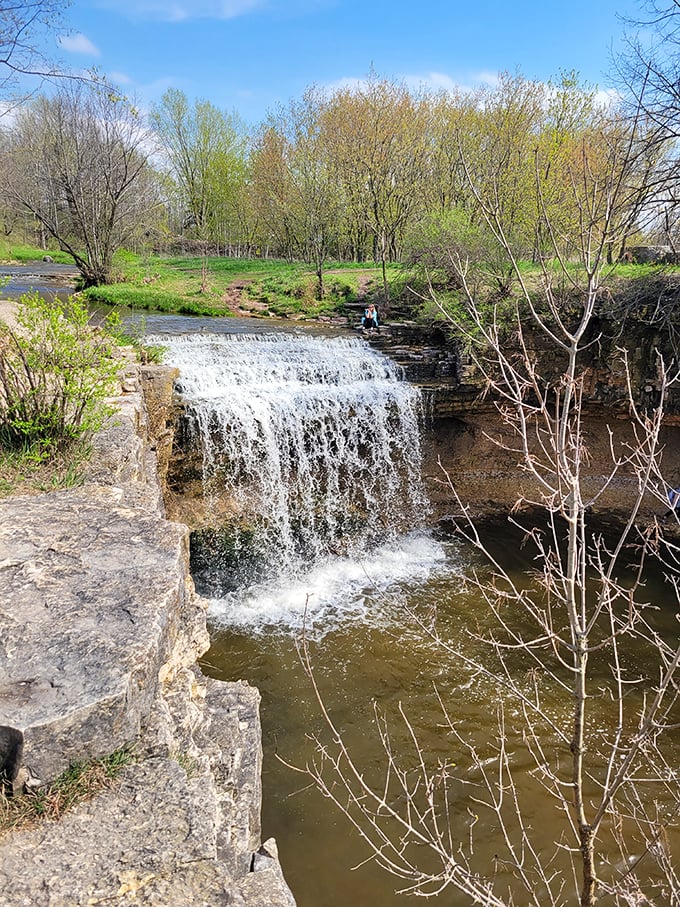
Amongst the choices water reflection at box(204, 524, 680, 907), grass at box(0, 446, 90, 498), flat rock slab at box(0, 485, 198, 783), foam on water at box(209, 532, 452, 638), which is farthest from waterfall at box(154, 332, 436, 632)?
flat rock slab at box(0, 485, 198, 783)

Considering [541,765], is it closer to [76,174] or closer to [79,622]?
[79,622]

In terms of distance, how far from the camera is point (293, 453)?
9.16 meters

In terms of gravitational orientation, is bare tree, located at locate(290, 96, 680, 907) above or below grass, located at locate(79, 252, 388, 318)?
below

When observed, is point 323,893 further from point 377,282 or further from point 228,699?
point 377,282

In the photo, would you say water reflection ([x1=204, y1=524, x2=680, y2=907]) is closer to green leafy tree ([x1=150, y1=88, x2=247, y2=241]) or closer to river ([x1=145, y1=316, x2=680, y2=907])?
river ([x1=145, y1=316, x2=680, y2=907])

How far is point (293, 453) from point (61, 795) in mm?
7238

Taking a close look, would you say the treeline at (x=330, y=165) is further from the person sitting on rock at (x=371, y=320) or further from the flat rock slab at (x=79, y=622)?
the flat rock slab at (x=79, y=622)

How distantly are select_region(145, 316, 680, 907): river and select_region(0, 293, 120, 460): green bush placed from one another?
8.48 ft

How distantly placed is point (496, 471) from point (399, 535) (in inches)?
104

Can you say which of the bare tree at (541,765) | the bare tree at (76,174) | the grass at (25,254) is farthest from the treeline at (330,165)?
the bare tree at (541,765)

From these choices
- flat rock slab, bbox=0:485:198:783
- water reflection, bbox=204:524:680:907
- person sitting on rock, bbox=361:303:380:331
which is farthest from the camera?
person sitting on rock, bbox=361:303:380:331

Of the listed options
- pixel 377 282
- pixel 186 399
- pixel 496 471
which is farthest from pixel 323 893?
pixel 377 282

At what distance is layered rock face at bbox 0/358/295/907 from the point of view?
1857mm

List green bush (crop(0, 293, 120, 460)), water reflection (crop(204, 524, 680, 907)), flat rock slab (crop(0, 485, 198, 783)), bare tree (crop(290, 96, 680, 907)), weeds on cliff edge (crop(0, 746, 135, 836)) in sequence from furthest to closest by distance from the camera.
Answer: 1. green bush (crop(0, 293, 120, 460))
2. water reflection (crop(204, 524, 680, 907))
3. bare tree (crop(290, 96, 680, 907))
4. flat rock slab (crop(0, 485, 198, 783))
5. weeds on cliff edge (crop(0, 746, 135, 836))
